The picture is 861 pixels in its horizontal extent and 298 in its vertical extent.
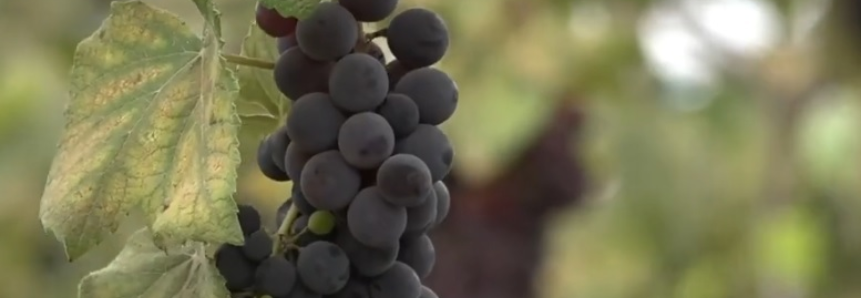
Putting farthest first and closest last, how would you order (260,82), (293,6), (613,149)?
(613,149) → (260,82) → (293,6)

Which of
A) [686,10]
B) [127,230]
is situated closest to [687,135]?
[686,10]

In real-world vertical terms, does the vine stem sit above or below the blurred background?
below

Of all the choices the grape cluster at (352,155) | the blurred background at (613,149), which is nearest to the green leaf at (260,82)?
the grape cluster at (352,155)

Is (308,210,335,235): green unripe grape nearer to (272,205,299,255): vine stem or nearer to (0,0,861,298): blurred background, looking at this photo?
(272,205,299,255): vine stem

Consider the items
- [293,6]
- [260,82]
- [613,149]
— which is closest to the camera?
[293,6]

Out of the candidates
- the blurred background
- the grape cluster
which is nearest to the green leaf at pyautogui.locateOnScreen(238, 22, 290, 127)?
the grape cluster

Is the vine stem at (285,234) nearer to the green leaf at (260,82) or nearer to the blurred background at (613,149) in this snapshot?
the green leaf at (260,82)

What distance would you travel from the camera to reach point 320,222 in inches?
17.7

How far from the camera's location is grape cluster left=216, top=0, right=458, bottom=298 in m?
0.43

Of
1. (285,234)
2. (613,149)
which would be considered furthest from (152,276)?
(613,149)

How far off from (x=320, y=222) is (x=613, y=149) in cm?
132

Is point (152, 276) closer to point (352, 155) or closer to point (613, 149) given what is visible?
point (352, 155)

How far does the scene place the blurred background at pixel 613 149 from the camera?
1.58 meters

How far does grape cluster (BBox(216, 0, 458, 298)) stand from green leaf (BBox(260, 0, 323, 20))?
0.02 m
